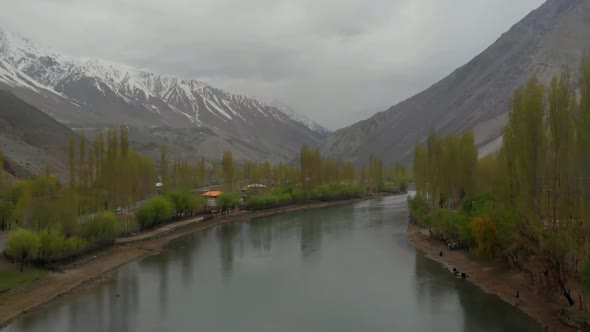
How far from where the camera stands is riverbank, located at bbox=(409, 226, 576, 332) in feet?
76.6

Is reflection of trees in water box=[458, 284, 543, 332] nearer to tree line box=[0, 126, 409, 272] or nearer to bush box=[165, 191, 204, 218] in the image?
tree line box=[0, 126, 409, 272]

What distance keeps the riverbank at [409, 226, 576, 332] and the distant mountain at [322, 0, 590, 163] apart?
85695 millimetres

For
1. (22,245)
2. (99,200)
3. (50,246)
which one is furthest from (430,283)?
(99,200)

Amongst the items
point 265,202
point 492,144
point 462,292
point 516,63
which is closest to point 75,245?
point 462,292

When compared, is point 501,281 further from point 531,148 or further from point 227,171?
point 227,171

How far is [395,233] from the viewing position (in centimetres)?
4972

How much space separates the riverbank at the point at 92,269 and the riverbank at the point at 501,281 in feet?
72.7

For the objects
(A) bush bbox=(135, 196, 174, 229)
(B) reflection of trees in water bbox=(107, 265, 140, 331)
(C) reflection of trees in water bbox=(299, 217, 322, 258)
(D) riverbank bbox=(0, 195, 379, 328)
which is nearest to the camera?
(B) reflection of trees in water bbox=(107, 265, 140, 331)

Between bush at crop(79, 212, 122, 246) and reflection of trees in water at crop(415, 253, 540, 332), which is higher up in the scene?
bush at crop(79, 212, 122, 246)

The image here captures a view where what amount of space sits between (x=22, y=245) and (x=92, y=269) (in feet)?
16.5

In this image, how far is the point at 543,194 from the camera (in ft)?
92.7

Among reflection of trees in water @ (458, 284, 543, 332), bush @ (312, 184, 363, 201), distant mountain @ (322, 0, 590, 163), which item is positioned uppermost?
distant mountain @ (322, 0, 590, 163)

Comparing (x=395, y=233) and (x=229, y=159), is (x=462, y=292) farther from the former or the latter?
(x=229, y=159)

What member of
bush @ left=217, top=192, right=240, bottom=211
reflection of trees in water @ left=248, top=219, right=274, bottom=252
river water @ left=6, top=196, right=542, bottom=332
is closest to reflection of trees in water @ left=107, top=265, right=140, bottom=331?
river water @ left=6, top=196, right=542, bottom=332
